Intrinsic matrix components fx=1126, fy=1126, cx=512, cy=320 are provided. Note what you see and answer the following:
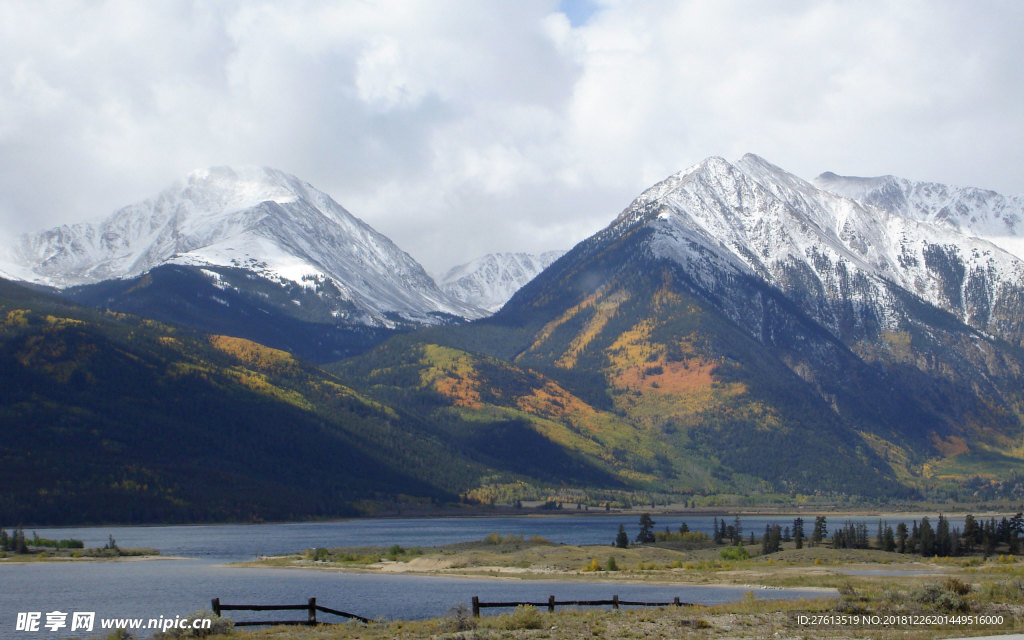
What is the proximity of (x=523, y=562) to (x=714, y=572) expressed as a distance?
28.1 m

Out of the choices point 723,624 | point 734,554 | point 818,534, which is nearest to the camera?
point 723,624

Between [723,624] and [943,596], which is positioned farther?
[943,596]

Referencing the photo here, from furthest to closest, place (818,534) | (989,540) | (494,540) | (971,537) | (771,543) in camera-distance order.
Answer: (494,540) → (818,534) → (771,543) → (971,537) → (989,540)

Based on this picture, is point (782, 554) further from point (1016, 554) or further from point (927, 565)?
point (1016, 554)

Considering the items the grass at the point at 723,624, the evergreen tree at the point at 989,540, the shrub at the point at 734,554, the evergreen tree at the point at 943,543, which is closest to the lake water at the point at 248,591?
the grass at the point at 723,624

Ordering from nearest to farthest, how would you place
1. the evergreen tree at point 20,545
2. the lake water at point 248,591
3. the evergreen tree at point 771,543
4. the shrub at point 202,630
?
the shrub at point 202,630
the lake water at point 248,591
the evergreen tree at point 20,545
the evergreen tree at point 771,543

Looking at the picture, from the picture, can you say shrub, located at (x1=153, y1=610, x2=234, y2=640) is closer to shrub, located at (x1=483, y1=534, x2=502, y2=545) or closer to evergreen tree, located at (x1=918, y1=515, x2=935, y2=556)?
shrub, located at (x1=483, y1=534, x2=502, y2=545)

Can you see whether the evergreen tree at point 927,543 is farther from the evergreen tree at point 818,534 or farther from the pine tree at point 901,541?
the evergreen tree at point 818,534

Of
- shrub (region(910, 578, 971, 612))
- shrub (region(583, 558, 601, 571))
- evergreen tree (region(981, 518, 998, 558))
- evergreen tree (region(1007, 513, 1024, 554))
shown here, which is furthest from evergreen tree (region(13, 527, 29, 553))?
evergreen tree (region(1007, 513, 1024, 554))

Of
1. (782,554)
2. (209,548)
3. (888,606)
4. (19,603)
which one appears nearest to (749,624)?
(888,606)

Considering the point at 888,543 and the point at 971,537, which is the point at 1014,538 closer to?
the point at 971,537

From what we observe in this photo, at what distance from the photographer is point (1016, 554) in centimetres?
15325

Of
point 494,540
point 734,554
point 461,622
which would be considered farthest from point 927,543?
point 461,622

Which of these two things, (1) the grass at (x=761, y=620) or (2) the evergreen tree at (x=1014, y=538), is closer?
(1) the grass at (x=761, y=620)
